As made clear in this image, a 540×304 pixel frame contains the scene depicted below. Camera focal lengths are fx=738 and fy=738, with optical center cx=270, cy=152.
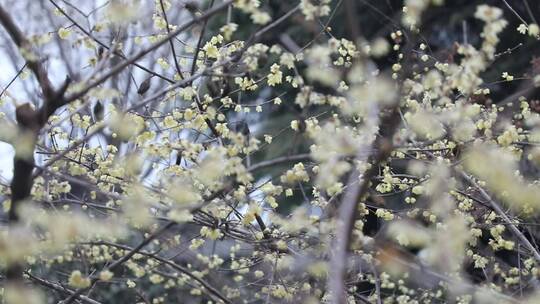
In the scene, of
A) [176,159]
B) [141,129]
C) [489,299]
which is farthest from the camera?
[176,159]

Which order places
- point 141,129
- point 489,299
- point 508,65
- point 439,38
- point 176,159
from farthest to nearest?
point 439,38, point 508,65, point 176,159, point 141,129, point 489,299

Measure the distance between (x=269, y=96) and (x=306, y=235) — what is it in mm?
5909

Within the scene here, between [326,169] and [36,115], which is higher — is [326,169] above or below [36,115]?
below

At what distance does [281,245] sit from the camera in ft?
11.3

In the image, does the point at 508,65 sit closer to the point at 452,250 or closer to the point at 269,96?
the point at 269,96

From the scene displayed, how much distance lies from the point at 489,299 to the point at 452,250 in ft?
1.87

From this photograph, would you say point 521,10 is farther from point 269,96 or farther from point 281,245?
point 281,245

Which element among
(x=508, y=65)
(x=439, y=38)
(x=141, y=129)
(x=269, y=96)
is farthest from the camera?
(x=269, y=96)

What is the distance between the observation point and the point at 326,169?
8.21 ft

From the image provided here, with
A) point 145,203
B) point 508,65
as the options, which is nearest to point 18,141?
point 145,203

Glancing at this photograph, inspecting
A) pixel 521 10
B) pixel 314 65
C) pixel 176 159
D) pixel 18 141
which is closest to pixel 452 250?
pixel 314 65

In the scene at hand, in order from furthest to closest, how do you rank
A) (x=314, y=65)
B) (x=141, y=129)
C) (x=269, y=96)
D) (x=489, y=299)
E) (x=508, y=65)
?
(x=269, y=96) < (x=508, y=65) < (x=141, y=129) < (x=489, y=299) < (x=314, y=65)

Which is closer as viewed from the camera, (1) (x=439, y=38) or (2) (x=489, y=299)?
(2) (x=489, y=299)

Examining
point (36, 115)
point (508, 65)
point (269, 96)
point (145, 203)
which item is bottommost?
point (145, 203)
